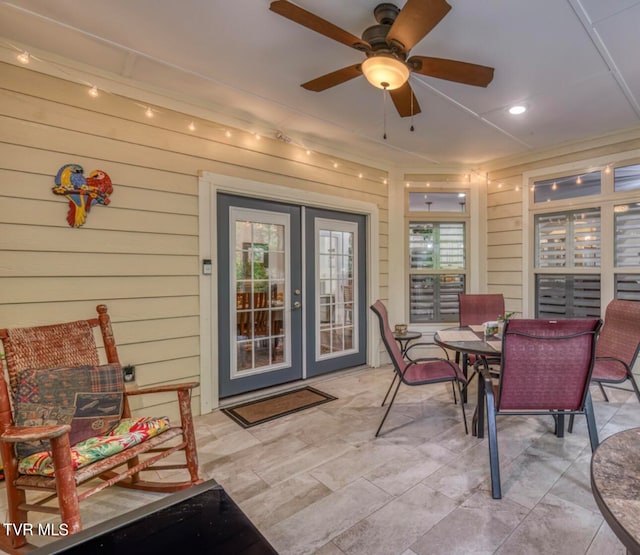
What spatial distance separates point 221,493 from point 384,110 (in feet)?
10.6

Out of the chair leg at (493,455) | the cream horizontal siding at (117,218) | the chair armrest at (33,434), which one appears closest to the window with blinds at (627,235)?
the chair leg at (493,455)

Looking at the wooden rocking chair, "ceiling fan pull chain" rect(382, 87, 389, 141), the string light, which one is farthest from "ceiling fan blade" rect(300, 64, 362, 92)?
the wooden rocking chair

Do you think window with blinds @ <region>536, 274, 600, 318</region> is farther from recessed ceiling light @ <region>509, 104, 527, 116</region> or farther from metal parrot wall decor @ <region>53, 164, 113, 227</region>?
metal parrot wall decor @ <region>53, 164, 113, 227</region>

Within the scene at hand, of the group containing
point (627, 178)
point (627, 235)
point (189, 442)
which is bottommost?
point (189, 442)

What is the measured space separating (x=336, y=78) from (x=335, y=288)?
247 centimetres

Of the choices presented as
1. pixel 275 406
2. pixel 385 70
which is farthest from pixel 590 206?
pixel 275 406

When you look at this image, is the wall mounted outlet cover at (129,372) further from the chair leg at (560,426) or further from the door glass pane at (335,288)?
the chair leg at (560,426)

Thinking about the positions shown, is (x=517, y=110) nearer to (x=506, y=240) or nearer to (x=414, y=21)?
(x=506, y=240)

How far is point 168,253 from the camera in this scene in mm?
2977

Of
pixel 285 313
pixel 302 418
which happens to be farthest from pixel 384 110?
pixel 302 418

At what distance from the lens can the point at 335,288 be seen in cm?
433

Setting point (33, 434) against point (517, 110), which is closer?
point (33, 434)

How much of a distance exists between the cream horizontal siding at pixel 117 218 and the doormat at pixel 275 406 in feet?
1.33

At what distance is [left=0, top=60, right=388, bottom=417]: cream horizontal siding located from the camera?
7.82 ft
